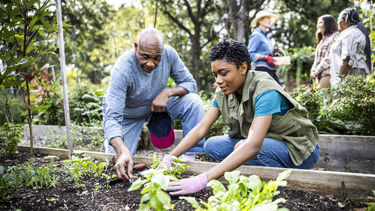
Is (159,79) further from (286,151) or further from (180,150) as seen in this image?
(286,151)

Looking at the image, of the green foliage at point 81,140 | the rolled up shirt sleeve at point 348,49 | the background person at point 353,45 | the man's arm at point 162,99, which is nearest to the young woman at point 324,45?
the background person at point 353,45

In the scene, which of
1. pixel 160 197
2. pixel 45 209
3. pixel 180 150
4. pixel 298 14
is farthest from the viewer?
pixel 298 14

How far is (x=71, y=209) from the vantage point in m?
1.63

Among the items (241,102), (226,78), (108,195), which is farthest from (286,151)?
(108,195)

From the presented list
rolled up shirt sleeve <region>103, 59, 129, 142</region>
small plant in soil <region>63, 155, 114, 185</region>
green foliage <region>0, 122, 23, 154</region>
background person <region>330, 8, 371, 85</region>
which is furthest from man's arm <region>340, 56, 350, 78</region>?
green foliage <region>0, 122, 23, 154</region>

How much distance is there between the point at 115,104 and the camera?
2.49 m

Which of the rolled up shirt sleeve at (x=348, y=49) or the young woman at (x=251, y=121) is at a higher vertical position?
the rolled up shirt sleeve at (x=348, y=49)

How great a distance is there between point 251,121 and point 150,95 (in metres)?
1.28

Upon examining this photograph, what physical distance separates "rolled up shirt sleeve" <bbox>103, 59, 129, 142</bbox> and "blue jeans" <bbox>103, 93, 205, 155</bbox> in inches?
24.9

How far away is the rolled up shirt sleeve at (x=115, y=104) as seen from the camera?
89.2 inches

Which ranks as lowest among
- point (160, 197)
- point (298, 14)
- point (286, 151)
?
point (286, 151)

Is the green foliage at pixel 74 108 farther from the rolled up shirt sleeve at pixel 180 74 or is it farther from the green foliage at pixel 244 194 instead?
the green foliage at pixel 244 194

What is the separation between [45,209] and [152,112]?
1694mm

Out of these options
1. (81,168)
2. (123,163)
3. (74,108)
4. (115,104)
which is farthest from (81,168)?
(74,108)
